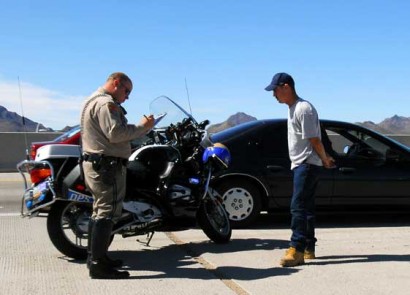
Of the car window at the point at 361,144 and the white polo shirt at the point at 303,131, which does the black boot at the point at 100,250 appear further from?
the car window at the point at 361,144

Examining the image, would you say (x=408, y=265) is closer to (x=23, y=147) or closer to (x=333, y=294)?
(x=333, y=294)

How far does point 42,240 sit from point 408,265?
4153 millimetres

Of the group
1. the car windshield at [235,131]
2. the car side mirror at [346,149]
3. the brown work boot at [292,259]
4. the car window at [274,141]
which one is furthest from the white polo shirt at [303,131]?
the car side mirror at [346,149]

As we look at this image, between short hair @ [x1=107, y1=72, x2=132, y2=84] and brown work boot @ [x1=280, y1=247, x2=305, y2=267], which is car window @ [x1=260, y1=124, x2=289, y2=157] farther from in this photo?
short hair @ [x1=107, y1=72, x2=132, y2=84]

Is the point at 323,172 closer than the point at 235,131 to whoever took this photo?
Yes

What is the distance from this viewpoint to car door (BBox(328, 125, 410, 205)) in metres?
7.97

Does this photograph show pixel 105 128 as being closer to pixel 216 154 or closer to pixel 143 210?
pixel 143 210

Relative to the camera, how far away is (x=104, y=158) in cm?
519

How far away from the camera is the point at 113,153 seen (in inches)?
205

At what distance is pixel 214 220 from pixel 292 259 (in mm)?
1343

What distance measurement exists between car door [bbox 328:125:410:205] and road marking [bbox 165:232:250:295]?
226cm

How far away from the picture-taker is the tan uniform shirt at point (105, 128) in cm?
507

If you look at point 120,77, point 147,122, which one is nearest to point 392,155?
point 147,122

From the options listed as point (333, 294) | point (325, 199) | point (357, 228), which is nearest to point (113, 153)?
point (333, 294)
